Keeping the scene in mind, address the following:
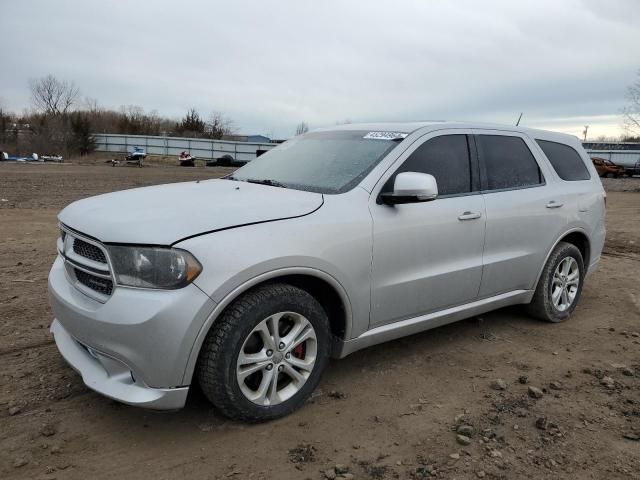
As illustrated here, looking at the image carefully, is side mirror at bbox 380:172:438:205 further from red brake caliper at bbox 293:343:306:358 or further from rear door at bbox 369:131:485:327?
red brake caliper at bbox 293:343:306:358

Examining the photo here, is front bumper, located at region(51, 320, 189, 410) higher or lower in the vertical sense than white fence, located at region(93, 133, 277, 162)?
lower

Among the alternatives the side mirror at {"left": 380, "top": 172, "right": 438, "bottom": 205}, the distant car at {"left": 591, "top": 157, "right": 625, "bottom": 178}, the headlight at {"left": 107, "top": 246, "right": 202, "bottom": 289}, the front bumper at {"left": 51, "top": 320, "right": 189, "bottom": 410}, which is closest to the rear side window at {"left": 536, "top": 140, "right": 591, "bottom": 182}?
the side mirror at {"left": 380, "top": 172, "right": 438, "bottom": 205}

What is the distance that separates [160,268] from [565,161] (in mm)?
4021

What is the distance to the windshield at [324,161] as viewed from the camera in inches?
144

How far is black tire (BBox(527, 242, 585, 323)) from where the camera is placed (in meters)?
4.80

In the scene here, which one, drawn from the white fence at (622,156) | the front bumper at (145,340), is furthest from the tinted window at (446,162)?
the white fence at (622,156)

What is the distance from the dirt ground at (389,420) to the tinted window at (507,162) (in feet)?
4.32

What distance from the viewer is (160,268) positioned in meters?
2.70

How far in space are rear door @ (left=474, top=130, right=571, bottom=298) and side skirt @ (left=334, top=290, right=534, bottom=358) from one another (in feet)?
0.25

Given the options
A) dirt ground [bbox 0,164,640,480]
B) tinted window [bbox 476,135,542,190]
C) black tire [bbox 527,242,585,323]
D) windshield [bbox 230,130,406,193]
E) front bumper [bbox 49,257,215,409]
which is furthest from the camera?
black tire [bbox 527,242,585,323]

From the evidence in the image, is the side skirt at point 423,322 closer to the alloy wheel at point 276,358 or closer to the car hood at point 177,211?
the alloy wheel at point 276,358

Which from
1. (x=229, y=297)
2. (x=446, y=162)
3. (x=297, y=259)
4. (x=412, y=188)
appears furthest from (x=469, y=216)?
(x=229, y=297)

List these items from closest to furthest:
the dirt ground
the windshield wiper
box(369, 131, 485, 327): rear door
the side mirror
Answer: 1. the dirt ground
2. the side mirror
3. box(369, 131, 485, 327): rear door
4. the windshield wiper

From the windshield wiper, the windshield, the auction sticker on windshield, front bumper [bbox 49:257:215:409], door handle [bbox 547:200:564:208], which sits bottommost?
front bumper [bbox 49:257:215:409]
